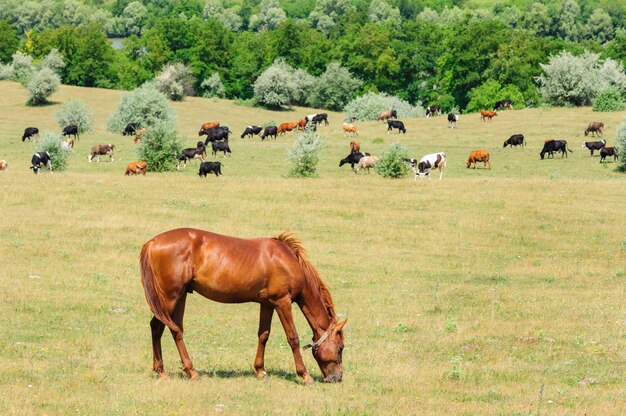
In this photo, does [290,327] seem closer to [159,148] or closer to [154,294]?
[154,294]

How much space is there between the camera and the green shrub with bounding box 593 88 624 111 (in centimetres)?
8212

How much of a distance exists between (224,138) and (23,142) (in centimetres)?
1659

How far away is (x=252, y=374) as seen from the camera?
14.9m

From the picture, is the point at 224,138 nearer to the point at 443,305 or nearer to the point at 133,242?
the point at 133,242

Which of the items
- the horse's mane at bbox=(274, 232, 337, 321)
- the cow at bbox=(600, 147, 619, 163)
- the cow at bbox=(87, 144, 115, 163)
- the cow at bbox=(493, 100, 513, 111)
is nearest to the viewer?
the horse's mane at bbox=(274, 232, 337, 321)

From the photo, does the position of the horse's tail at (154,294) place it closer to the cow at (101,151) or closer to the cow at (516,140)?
the cow at (101,151)

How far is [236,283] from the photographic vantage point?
14086 millimetres

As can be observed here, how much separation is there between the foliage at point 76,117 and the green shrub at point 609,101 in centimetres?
4746

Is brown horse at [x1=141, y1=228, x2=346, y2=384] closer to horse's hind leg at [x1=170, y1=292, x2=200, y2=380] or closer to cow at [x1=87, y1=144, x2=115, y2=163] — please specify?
horse's hind leg at [x1=170, y1=292, x2=200, y2=380]

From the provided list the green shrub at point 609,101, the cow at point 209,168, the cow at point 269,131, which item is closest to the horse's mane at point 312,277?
the cow at point 209,168

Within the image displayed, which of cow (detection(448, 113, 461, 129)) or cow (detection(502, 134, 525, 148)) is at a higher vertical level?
cow (detection(448, 113, 461, 129))

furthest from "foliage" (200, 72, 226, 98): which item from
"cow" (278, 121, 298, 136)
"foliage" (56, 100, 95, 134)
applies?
"cow" (278, 121, 298, 136)

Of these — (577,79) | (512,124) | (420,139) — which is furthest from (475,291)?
(577,79)

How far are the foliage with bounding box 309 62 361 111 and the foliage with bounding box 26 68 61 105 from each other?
3631 cm
